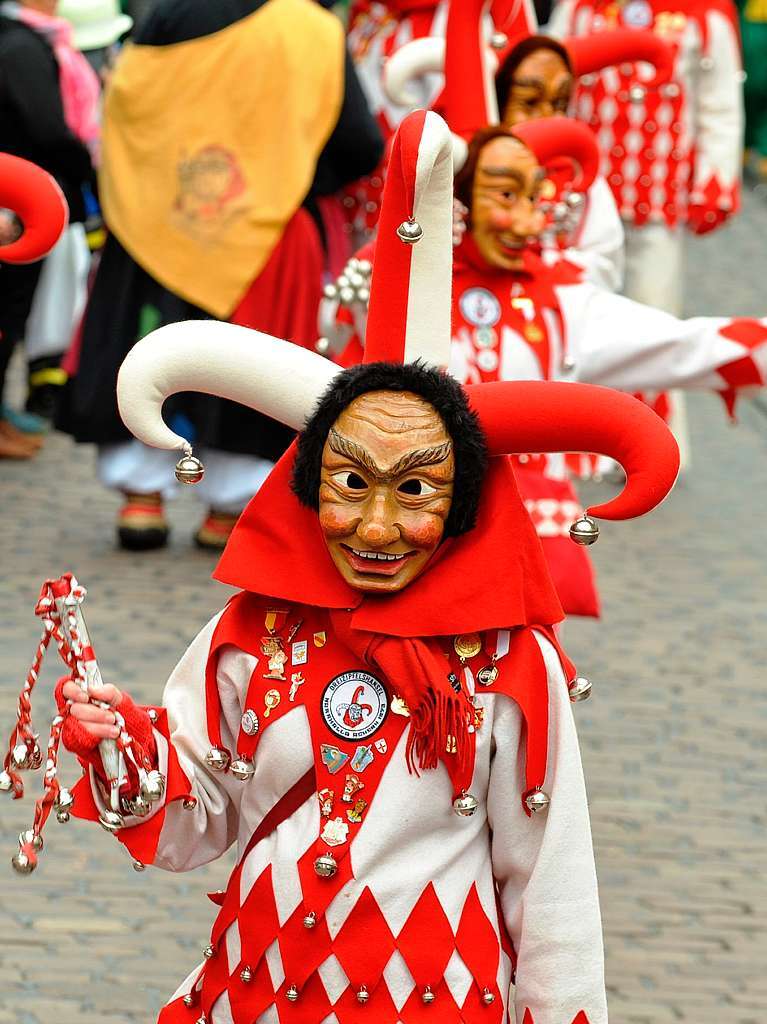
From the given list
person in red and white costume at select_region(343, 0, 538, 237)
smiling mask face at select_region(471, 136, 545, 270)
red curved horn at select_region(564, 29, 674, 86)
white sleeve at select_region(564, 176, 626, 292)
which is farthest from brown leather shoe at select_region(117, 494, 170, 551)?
smiling mask face at select_region(471, 136, 545, 270)

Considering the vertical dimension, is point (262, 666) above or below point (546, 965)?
above

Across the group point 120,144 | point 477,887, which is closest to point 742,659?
point 120,144

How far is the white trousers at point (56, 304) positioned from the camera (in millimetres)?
8930

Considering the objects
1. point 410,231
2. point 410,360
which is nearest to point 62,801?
point 410,360

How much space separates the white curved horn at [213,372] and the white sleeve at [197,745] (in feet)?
1.11

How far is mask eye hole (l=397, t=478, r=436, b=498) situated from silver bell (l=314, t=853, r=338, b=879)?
534 millimetres

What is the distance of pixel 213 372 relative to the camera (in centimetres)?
288

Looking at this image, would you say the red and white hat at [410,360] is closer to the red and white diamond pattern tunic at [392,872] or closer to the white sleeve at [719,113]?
the red and white diamond pattern tunic at [392,872]

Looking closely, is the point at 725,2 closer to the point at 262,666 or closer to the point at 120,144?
the point at 120,144

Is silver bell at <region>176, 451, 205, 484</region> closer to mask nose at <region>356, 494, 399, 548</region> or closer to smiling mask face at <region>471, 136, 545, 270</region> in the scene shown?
mask nose at <region>356, 494, 399, 548</region>

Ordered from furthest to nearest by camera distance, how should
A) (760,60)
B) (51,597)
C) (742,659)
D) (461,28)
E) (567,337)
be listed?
(760,60), (742,659), (461,28), (567,337), (51,597)

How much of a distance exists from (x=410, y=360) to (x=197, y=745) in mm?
661

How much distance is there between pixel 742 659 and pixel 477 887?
13.0 feet

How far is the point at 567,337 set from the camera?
471 centimetres
